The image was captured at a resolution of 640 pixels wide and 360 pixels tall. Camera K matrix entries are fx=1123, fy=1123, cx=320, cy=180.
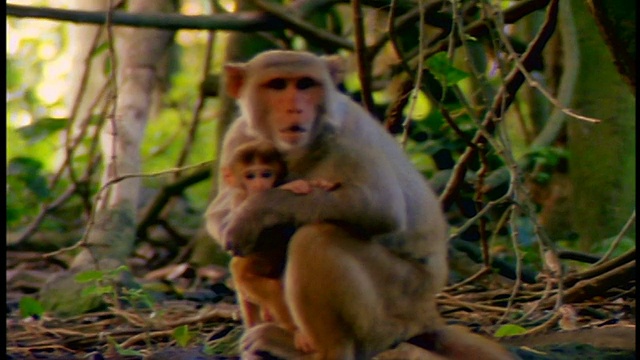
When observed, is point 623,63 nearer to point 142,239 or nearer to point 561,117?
point 561,117

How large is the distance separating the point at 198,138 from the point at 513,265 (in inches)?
190

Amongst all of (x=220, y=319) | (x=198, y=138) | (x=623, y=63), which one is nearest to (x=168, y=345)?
(x=220, y=319)

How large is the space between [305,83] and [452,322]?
164 cm

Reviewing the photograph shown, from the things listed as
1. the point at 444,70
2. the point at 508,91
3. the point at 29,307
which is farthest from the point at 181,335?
the point at 508,91

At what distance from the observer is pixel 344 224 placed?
4.05 meters

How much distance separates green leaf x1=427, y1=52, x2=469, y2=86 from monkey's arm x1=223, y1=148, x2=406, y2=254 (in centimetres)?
82

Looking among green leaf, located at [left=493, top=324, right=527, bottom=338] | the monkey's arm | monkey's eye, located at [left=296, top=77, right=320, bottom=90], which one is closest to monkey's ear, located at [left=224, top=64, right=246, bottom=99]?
monkey's eye, located at [left=296, top=77, right=320, bottom=90]

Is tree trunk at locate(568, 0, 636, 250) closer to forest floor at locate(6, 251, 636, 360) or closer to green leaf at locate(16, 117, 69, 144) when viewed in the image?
forest floor at locate(6, 251, 636, 360)

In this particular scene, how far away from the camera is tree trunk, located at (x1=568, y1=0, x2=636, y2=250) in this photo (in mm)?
6562

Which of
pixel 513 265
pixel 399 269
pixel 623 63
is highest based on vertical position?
pixel 623 63

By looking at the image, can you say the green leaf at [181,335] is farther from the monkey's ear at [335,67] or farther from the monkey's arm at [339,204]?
the monkey's ear at [335,67]

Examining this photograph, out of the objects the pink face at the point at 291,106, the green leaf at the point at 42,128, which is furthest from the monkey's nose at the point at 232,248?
the green leaf at the point at 42,128

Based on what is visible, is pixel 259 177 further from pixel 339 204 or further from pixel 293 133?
pixel 339 204

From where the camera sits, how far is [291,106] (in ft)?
13.7
